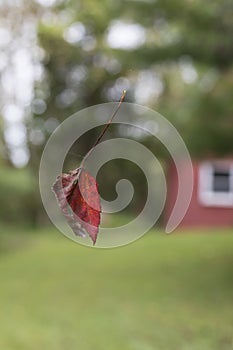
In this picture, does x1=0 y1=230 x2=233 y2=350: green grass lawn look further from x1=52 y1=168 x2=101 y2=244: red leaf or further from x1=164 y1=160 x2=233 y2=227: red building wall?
x1=164 y1=160 x2=233 y2=227: red building wall

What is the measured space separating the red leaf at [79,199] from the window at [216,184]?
1655cm

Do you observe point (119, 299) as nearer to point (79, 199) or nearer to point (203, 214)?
point (79, 199)

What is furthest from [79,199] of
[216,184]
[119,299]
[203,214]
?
[216,184]

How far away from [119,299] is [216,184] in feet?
35.9

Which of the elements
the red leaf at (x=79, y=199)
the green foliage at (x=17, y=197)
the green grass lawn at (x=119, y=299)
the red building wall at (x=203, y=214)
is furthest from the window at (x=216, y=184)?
the red leaf at (x=79, y=199)

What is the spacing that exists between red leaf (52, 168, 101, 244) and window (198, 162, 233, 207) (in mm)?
16552

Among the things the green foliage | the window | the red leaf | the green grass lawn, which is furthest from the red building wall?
the red leaf

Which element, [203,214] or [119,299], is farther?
[203,214]

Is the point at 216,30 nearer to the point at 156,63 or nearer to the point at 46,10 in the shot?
the point at 156,63

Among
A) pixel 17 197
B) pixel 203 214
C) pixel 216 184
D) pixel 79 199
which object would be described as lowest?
pixel 79 199

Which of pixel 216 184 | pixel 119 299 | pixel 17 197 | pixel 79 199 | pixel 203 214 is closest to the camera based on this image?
pixel 79 199

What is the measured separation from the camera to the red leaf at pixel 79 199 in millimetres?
882

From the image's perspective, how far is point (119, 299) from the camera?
24.1ft

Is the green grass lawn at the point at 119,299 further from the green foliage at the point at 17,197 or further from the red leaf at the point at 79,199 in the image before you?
the red leaf at the point at 79,199
